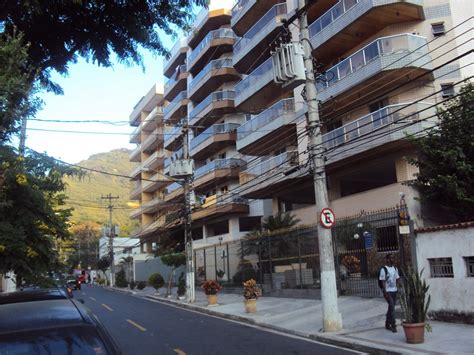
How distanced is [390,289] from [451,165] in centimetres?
932

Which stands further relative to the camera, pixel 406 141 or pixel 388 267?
pixel 406 141

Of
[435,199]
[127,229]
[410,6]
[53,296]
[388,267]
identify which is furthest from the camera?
[127,229]

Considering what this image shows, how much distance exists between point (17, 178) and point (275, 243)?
19916mm

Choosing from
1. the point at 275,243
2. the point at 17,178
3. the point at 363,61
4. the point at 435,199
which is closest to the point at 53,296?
the point at 17,178

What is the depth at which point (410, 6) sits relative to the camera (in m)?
26.1

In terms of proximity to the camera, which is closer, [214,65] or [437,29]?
[437,29]

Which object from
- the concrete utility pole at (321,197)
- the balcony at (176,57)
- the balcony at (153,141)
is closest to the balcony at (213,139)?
the balcony at (176,57)

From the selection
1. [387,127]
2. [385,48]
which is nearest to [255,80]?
[385,48]

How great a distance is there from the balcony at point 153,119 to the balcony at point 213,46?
1576 centimetres

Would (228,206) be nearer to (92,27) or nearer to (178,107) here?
(178,107)

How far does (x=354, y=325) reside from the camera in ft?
46.1

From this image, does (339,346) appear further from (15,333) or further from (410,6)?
(410,6)

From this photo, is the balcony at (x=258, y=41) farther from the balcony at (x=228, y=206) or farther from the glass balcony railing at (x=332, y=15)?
the balcony at (x=228, y=206)

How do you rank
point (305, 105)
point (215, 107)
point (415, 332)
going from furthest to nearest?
1. point (215, 107)
2. point (305, 105)
3. point (415, 332)
